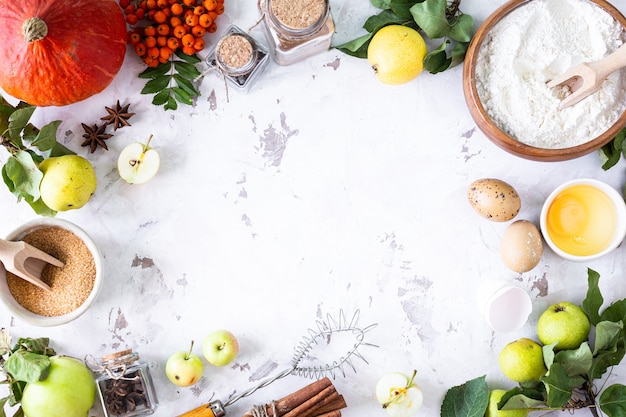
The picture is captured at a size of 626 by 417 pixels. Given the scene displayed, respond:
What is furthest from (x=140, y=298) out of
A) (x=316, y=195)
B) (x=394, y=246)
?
(x=394, y=246)

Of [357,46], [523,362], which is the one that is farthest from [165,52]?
[523,362]

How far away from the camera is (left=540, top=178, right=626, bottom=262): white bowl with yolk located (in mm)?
1273

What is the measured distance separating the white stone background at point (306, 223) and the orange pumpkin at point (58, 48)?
11cm

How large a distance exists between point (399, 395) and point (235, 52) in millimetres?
704

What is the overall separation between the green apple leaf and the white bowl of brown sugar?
0.86 metres

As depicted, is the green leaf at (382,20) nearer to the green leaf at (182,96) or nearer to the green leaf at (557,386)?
the green leaf at (182,96)

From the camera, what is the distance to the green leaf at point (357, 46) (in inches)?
50.2

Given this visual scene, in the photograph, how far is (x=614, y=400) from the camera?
4.11 feet

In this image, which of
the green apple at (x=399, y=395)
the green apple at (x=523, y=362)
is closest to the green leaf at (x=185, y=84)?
the green apple at (x=399, y=395)

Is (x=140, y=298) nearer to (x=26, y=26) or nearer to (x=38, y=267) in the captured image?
(x=38, y=267)

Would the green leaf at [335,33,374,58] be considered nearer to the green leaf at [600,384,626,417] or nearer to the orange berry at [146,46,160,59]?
the orange berry at [146,46,160,59]

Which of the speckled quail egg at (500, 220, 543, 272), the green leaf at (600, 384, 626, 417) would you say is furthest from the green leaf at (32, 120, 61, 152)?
the green leaf at (600, 384, 626, 417)

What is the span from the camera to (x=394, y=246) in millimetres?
1327

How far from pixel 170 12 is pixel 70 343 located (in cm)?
66
